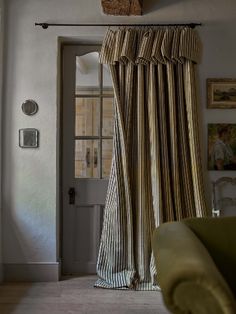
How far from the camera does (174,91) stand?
3412 mm

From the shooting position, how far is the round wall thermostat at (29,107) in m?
3.54

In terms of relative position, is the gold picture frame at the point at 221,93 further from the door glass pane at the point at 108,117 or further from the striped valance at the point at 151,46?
the door glass pane at the point at 108,117

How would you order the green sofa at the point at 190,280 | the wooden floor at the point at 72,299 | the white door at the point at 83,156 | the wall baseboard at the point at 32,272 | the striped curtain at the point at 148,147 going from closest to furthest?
1. the green sofa at the point at 190,280
2. the wooden floor at the point at 72,299
3. the striped curtain at the point at 148,147
4. the wall baseboard at the point at 32,272
5. the white door at the point at 83,156

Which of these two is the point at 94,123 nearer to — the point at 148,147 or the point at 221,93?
the point at 148,147

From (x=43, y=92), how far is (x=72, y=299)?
1.84 metres

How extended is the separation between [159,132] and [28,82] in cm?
131

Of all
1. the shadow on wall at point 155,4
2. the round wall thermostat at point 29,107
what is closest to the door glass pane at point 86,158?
the round wall thermostat at point 29,107

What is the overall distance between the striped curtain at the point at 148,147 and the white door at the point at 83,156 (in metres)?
0.28

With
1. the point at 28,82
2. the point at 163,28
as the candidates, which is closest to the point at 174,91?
the point at 163,28

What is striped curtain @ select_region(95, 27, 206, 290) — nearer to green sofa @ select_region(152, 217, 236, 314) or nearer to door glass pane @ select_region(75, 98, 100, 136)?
door glass pane @ select_region(75, 98, 100, 136)

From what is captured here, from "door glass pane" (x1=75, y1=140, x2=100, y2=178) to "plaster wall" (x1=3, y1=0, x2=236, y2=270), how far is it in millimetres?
252

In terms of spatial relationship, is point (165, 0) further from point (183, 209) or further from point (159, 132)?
point (183, 209)

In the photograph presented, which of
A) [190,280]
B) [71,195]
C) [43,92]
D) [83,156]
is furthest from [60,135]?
[190,280]

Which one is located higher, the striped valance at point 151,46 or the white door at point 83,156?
the striped valance at point 151,46
